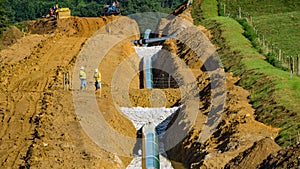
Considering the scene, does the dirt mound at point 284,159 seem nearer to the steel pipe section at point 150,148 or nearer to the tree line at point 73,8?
the steel pipe section at point 150,148

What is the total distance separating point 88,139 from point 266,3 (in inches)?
1583

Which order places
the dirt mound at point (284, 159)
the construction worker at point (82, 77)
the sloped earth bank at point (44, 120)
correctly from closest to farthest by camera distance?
the dirt mound at point (284, 159) → the sloped earth bank at point (44, 120) → the construction worker at point (82, 77)

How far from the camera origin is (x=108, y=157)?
26703mm

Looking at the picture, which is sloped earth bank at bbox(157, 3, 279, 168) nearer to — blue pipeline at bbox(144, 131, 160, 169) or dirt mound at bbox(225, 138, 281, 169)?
dirt mound at bbox(225, 138, 281, 169)

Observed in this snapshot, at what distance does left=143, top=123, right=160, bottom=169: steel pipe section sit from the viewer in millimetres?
29992

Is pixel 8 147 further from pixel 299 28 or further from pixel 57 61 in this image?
pixel 299 28

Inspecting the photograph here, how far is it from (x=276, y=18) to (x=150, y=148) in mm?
26962

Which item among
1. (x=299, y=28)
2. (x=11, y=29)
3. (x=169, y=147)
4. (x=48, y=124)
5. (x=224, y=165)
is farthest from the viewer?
(x=11, y=29)

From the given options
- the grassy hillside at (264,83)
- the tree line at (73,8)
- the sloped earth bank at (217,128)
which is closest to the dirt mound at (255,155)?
the sloped earth bank at (217,128)

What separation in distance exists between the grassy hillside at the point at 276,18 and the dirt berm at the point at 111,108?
5073 millimetres

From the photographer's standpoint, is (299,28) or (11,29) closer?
(299,28)

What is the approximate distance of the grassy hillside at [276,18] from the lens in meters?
47.6

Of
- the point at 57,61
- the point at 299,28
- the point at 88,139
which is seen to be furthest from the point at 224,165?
the point at 299,28

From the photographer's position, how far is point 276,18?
5656 cm
